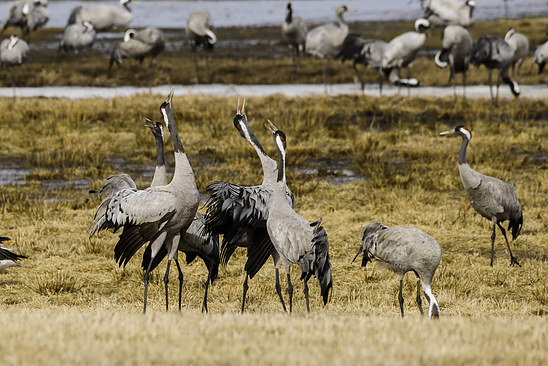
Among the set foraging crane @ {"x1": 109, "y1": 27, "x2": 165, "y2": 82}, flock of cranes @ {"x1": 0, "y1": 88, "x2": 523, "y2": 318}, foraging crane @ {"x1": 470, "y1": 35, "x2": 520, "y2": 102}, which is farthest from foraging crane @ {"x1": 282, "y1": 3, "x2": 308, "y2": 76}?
flock of cranes @ {"x1": 0, "y1": 88, "x2": 523, "y2": 318}

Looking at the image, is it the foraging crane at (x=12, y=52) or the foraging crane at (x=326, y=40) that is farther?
the foraging crane at (x=326, y=40)

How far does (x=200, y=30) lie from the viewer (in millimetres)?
23766

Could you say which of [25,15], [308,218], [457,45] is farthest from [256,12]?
[308,218]

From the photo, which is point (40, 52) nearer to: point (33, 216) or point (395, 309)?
point (33, 216)

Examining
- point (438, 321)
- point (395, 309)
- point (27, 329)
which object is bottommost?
point (395, 309)

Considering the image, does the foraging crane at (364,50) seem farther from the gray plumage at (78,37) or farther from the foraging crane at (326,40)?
the gray plumage at (78,37)

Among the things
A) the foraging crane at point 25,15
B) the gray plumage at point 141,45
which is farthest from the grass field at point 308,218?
the foraging crane at point 25,15

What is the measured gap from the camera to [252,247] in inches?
253

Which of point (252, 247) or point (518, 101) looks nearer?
point (252, 247)

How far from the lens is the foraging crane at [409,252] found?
19.7 feet

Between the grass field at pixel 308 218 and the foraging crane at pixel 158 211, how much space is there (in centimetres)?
59

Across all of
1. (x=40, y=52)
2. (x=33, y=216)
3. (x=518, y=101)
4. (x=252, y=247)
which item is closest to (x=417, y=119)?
(x=518, y=101)

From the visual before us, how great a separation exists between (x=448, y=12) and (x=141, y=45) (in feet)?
28.7

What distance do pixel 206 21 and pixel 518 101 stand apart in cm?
1068
